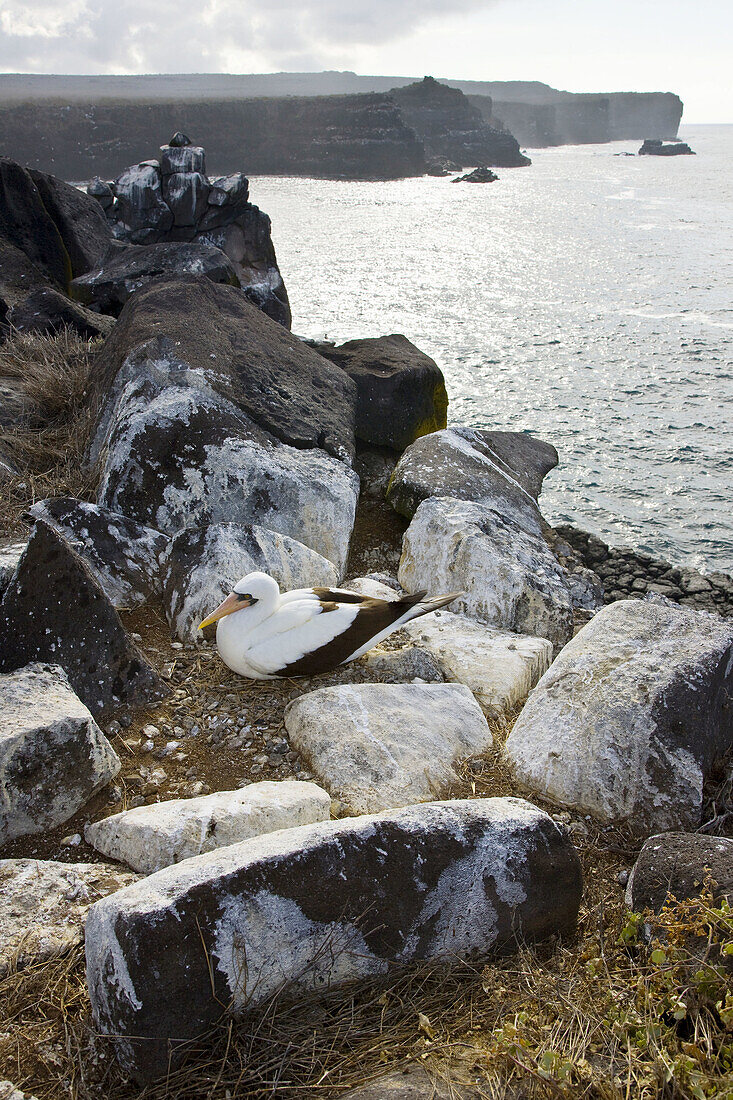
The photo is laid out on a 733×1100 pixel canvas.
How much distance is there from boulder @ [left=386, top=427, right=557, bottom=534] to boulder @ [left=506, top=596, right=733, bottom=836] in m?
2.30

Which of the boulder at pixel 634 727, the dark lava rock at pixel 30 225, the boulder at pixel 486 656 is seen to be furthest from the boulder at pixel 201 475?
the dark lava rock at pixel 30 225

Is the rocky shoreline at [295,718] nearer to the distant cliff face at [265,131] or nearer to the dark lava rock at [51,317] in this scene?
the dark lava rock at [51,317]

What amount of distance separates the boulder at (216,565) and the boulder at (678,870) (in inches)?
104

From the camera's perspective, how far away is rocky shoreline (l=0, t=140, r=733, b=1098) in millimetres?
2262

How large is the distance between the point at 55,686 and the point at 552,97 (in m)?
168

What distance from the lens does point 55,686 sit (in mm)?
3404

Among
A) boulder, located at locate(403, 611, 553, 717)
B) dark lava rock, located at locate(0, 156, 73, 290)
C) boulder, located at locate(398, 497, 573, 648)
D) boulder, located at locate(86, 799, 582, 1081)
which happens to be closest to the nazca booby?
boulder, located at locate(403, 611, 553, 717)

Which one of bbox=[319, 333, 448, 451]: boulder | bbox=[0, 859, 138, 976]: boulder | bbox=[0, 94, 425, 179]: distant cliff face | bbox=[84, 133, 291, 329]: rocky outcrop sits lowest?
bbox=[0, 859, 138, 976]: boulder

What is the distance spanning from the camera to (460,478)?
609 centimetres

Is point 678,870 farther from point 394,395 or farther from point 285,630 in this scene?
point 394,395

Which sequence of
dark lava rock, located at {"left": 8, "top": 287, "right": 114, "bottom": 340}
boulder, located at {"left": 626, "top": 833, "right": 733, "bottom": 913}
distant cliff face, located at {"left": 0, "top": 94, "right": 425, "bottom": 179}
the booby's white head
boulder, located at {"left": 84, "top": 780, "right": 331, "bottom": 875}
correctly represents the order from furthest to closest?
1. distant cliff face, located at {"left": 0, "top": 94, "right": 425, "bottom": 179}
2. dark lava rock, located at {"left": 8, "top": 287, "right": 114, "bottom": 340}
3. the booby's white head
4. boulder, located at {"left": 84, "top": 780, "right": 331, "bottom": 875}
5. boulder, located at {"left": 626, "top": 833, "right": 733, "bottom": 913}

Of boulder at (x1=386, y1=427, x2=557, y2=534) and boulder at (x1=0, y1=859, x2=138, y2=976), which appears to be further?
boulder at (x1=386, y1=427, x2=557, y2=534)

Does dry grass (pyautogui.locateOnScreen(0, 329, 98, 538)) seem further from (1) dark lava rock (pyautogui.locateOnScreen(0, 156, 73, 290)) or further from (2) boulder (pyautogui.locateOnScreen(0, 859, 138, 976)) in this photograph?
(1) dark lava rock (pyautogui.locateOnScreen(0, 156, 73, 290))

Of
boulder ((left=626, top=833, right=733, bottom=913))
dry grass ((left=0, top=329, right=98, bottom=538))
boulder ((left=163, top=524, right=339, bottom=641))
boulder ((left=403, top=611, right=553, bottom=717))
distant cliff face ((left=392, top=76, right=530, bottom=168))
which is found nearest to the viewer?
boulder ((left=626, top=833, right=733, bottom=913))
